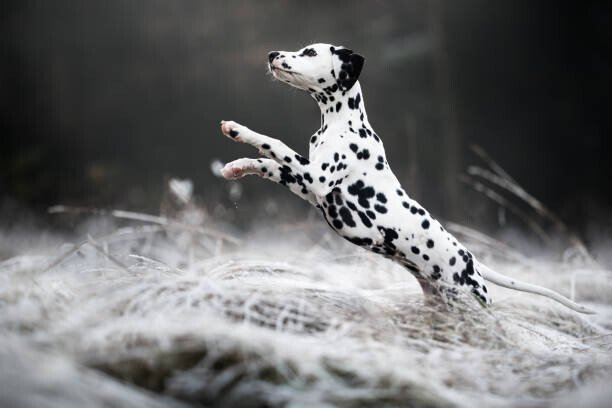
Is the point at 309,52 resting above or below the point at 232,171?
above

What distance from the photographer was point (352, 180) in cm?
162

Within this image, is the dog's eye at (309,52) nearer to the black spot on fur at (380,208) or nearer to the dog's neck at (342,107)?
the dog's neck at (342,107)

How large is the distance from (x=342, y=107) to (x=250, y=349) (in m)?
0.96

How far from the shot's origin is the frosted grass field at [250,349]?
948 mm

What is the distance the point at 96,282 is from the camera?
1.36m

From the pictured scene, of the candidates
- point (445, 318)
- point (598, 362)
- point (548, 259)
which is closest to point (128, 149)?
point (548, 259)

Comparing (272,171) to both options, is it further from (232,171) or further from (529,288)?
(529,288)

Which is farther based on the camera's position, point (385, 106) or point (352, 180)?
point (385, 106)

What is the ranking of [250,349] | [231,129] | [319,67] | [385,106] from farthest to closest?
1. [385,106]
2. [319,67]
3. [231,129]
4. [250,349]

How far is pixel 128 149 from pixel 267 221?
243 cm

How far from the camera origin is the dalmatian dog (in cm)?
156

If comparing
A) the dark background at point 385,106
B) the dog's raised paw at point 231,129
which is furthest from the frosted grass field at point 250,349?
the dark background at point 385,106

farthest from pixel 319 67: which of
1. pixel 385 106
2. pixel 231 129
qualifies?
pixel 385 106

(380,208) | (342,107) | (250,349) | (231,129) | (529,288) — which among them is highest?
(342,107)
